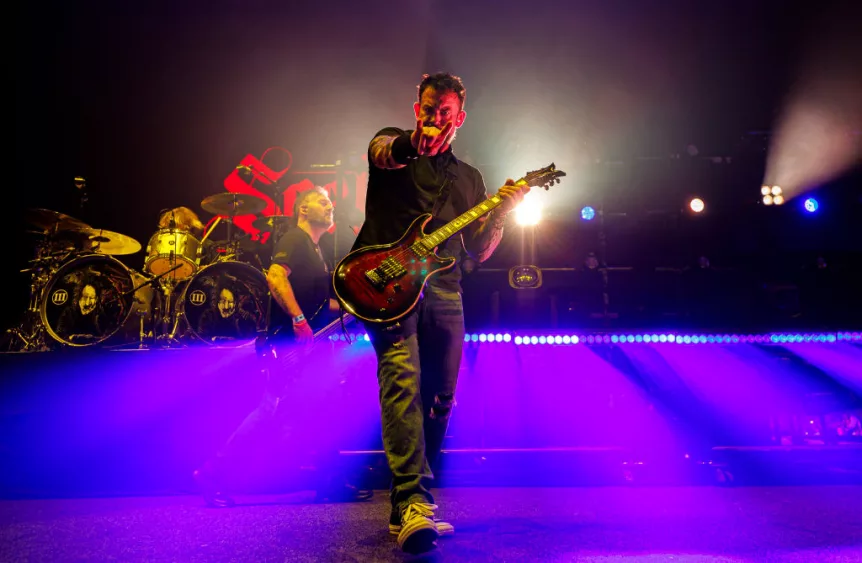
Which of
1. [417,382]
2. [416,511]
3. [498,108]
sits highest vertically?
[498,108]

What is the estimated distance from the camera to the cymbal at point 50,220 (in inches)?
203

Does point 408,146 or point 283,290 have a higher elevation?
point 408,146

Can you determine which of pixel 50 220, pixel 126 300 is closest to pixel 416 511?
pixel 126 300

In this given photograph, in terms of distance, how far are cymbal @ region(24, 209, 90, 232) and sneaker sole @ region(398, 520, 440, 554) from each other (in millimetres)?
5608

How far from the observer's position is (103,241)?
573 cm

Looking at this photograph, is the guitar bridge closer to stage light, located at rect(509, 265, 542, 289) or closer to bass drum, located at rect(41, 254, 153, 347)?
stage light, located at rect(509, 265, 542, 289)

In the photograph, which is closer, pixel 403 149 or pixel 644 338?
pixel 403 149

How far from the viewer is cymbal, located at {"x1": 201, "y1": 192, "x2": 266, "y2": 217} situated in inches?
220

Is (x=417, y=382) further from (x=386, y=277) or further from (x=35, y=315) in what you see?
(x=35, y=315)

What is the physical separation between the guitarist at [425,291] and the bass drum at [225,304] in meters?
3.39

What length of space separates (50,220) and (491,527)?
5902 mm

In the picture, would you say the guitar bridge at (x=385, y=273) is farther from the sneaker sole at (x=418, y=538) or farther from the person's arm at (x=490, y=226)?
the sneaker sole at (x=418, y=538)

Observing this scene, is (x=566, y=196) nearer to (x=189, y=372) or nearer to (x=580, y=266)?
(x=580, y=266)

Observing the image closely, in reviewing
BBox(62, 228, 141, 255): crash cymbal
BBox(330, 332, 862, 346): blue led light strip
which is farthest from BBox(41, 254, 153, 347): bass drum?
BBox(330, 332, 862, 346): blue led light strip
